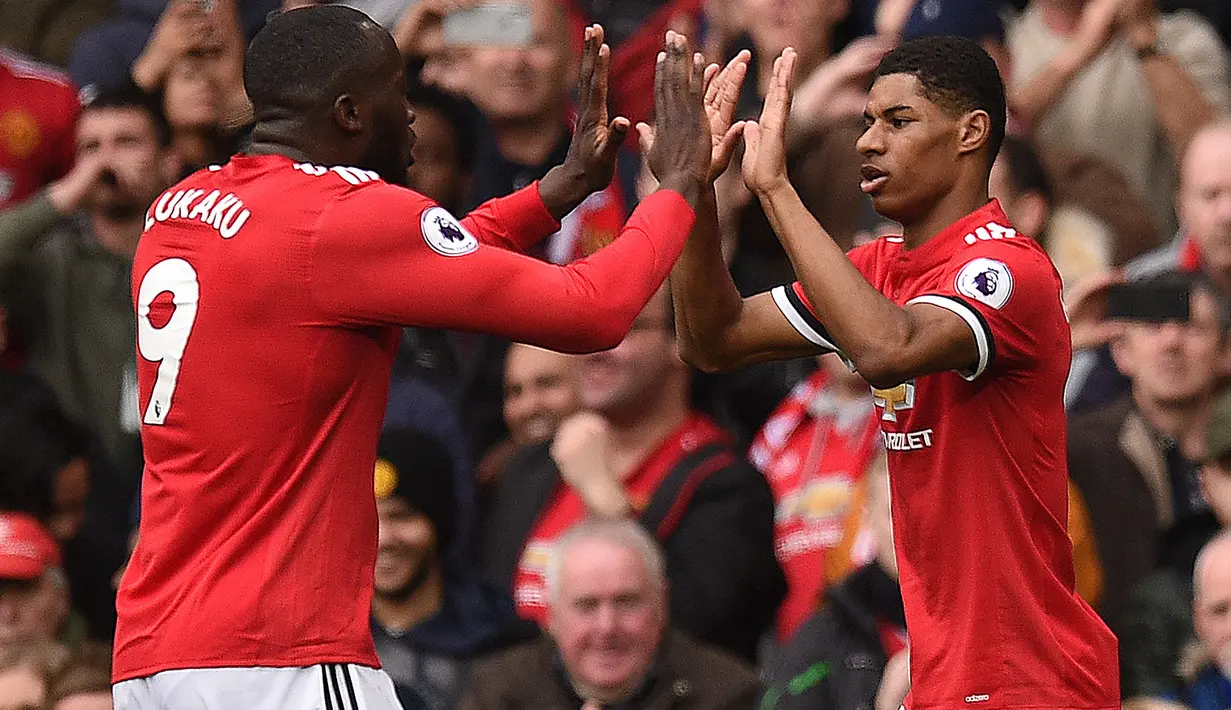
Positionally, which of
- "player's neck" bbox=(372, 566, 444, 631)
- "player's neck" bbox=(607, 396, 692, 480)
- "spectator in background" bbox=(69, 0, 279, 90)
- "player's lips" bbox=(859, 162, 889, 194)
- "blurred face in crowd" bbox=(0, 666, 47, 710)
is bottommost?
"blurred face in crowd" bbox=(0, 666, 47, 710)

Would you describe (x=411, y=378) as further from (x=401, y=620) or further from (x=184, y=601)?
(x=184, y=601)

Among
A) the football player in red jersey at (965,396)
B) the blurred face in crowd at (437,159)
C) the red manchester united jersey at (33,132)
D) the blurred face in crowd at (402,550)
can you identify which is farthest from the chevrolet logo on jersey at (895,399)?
the red manchester united jersey at (33,132)

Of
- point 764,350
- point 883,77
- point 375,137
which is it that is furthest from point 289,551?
point 883,77

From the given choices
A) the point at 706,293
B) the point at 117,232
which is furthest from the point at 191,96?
the point at 706,293

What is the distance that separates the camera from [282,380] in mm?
4102

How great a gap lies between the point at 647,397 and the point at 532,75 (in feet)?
5.33

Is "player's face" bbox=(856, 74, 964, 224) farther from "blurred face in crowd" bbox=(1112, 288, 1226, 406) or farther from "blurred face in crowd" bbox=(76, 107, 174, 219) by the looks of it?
"blurred face in crowd" bbox=(76, 107, 174, 219)

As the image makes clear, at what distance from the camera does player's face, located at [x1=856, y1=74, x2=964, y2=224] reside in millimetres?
4387

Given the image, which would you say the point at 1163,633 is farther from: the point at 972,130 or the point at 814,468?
the point at 972,130

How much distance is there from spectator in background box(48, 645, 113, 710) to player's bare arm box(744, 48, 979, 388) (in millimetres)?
2828

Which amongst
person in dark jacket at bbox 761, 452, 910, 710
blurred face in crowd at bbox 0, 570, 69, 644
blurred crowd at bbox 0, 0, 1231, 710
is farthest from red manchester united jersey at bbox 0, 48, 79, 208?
person in dark jacket at bbox 761, 452, 910, 710

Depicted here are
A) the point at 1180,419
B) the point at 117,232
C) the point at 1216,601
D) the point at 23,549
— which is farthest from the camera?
the point at 117,232

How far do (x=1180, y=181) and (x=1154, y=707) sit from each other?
266 cm

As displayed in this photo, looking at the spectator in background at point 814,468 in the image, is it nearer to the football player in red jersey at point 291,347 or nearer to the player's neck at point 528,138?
the player's neck at point 528,138
